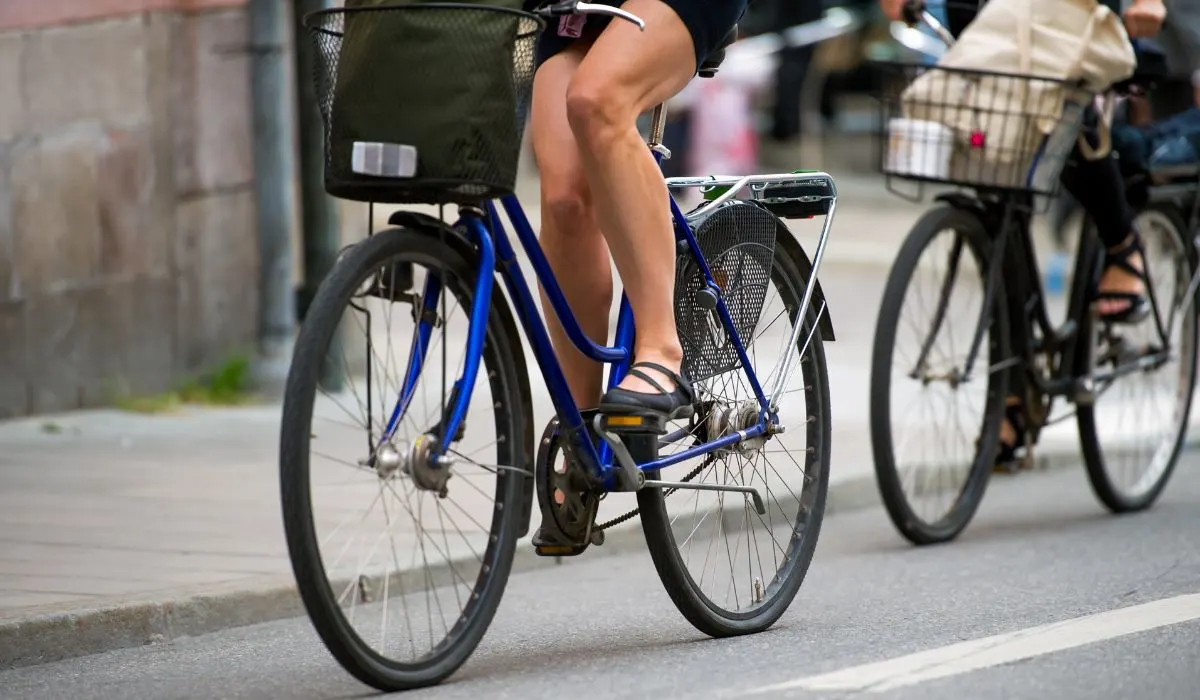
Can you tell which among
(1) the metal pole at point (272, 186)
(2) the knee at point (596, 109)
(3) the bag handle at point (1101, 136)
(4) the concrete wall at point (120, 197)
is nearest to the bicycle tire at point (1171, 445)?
(3) the bag handle at point (1101, 136)

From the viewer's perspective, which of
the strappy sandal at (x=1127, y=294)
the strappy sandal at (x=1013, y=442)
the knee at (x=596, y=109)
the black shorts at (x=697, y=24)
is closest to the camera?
the knee at (x=596, y=109)

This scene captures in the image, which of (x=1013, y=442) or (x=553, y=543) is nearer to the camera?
(x=553, y=543)

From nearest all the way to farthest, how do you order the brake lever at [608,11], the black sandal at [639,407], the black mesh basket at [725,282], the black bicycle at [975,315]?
the brake lever at [608,11] → the black sandal at [639,407] → the black mesh basket at [725,282] → the black bicycle at [975,315]

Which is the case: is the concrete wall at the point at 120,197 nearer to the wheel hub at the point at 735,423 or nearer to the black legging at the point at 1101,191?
the black legging at the point at 1101,191

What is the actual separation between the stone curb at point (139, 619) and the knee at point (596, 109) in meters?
1.66

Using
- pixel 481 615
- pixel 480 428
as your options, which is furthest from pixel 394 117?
pixel 481 615

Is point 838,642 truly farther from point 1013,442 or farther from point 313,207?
point 313,207

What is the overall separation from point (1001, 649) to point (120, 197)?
5.16 meters

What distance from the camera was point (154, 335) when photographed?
895cm

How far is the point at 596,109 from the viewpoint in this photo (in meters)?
4.34

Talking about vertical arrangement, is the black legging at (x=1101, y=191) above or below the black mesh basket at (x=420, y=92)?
below

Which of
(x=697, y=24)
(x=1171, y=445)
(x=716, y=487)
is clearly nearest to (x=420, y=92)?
(x=697, y=24)

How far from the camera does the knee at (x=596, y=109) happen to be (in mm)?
4344

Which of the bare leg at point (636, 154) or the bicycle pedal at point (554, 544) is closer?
the bare leg at point (636, 154)
